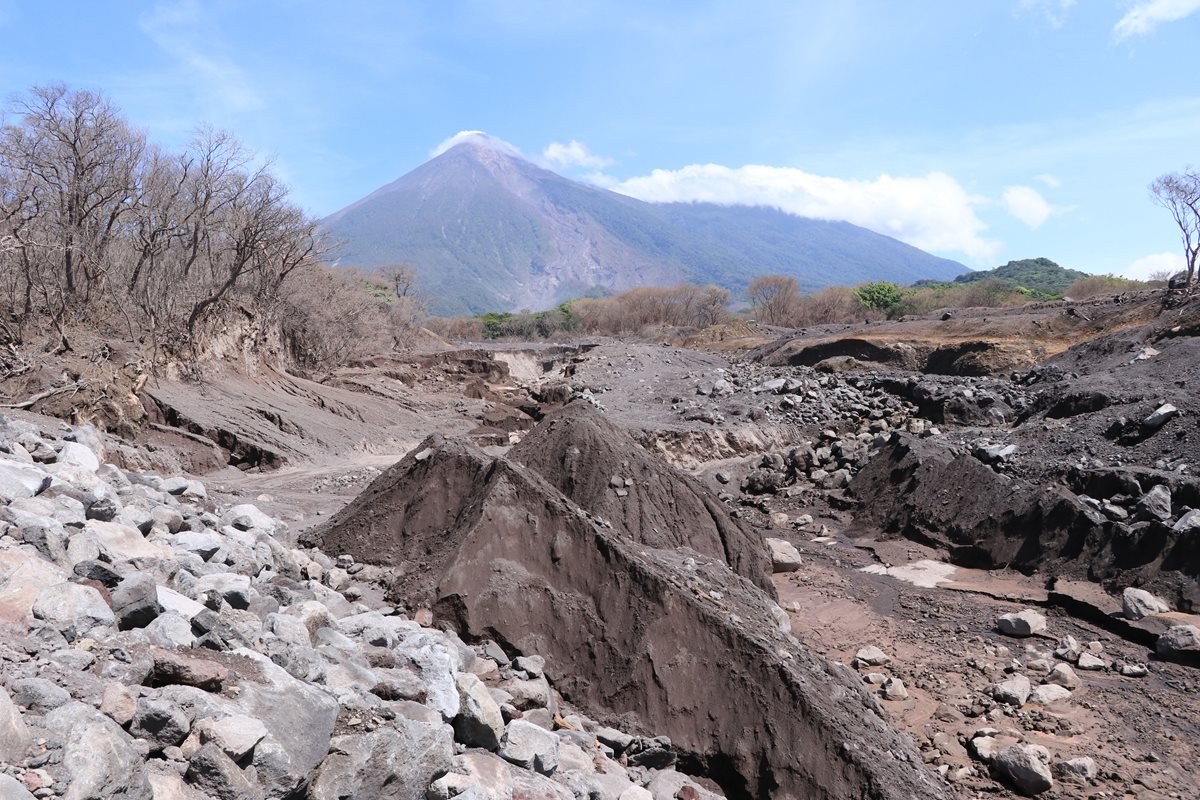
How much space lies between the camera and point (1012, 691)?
735 centimetres

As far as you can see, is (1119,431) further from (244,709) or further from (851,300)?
(851,300)

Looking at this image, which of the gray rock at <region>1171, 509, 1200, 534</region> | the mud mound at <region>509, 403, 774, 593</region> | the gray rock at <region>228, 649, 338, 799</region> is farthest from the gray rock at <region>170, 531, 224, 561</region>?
the gray rock at <region>1171, 509, 1200, 534</region>

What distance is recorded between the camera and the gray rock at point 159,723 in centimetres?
251

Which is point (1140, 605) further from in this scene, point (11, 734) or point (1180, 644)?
point (11, 734)

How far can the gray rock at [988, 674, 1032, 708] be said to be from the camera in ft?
24.0

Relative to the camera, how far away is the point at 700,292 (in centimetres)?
5300

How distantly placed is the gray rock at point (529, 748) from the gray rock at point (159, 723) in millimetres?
1505

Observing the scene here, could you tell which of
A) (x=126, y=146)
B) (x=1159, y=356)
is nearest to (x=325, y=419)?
(x=126, y=146)

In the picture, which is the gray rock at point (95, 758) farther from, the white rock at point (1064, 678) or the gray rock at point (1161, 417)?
the gray rock at point (1161, 417)

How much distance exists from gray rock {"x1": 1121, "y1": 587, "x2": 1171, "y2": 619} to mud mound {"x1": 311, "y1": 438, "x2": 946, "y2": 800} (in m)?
4.99

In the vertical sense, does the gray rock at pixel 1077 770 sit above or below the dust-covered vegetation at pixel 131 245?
below

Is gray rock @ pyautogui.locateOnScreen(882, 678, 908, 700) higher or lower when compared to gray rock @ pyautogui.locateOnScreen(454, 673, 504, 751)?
lower

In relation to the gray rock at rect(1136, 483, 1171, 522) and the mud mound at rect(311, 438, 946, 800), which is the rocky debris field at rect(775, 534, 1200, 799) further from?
the gray rock at rect(1136, 483, 1171, 522)

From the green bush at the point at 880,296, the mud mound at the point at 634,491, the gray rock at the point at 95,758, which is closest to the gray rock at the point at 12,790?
the gray rock at the point at 95,758
